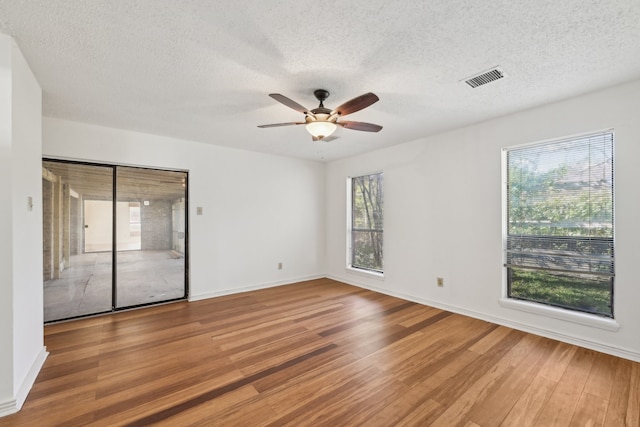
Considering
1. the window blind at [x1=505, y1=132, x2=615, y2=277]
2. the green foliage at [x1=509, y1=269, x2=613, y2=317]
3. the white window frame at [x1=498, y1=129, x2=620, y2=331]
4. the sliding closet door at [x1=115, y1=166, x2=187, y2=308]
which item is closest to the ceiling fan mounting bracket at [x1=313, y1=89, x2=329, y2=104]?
the white window frame at [x1=498, y1=129, x2=620, y2=331]

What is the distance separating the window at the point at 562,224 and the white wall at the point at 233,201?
3496 millimetres

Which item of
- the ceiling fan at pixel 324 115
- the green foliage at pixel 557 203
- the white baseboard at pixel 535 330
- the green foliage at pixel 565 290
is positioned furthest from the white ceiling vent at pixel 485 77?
the white baseboard at pixel 535 330

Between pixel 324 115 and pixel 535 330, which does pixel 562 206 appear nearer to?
pixel 535 330

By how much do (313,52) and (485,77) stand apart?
5.01ft

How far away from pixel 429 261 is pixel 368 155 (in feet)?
7.07

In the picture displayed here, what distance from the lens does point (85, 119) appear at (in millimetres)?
→ 3316

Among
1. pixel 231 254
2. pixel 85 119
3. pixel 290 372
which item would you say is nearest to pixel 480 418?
pixel 290 372

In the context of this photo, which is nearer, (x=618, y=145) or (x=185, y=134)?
(x=618, y=145)

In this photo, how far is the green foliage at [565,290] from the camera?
2691 millimetres

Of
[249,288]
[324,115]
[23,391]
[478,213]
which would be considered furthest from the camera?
[249,288]

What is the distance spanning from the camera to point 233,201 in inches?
184

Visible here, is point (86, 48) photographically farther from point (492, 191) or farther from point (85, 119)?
point (492, 191)

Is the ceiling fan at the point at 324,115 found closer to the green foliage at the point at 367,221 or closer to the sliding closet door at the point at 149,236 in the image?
the green foliage at the point at 367,221

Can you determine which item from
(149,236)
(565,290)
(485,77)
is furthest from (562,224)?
(149,236)
